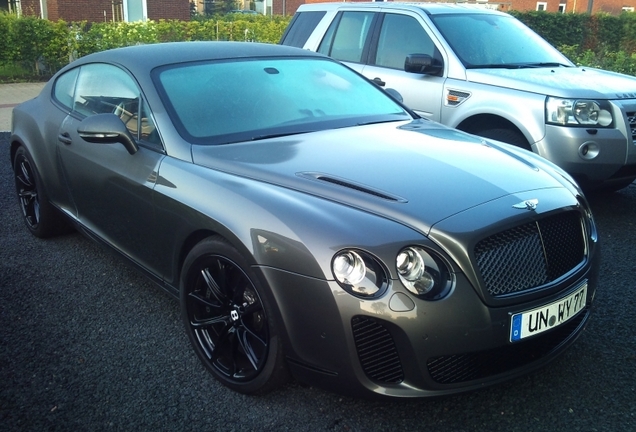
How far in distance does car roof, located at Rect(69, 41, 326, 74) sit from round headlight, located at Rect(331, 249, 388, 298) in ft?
6.46

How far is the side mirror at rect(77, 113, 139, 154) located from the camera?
3.70m

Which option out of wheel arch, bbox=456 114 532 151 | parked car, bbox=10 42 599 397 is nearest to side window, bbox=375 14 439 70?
wheel arch, bbox=456 114 532 151

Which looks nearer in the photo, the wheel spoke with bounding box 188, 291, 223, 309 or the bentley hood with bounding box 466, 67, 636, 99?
the wheel spoke with bounding box 188, 291, 223, 309

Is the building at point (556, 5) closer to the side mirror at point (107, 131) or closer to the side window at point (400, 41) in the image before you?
the side window at point (400, 41)

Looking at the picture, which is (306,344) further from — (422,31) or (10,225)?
(422,31)

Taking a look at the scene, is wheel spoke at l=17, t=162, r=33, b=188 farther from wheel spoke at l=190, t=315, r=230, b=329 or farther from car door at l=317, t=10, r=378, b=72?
car door at l=317, t=10, r=378, b=72

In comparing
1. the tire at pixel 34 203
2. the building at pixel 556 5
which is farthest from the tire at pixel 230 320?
the building at pixel 556 5

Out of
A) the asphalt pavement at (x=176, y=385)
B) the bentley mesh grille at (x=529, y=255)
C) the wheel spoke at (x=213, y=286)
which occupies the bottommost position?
the asphalt pavement at (x=176, y=385)

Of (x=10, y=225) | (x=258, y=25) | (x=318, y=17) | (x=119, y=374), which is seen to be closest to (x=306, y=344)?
(x=119, y=374)

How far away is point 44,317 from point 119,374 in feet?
3.02

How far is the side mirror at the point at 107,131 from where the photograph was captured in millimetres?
3699

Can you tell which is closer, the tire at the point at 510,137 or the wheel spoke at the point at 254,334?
the wheel spoke at the point at 254,334

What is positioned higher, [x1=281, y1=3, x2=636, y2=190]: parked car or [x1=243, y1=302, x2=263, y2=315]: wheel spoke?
[x1=281, y1=3, x2=636, y2=190]: parked car

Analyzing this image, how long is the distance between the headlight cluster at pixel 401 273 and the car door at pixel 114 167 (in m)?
1.37
